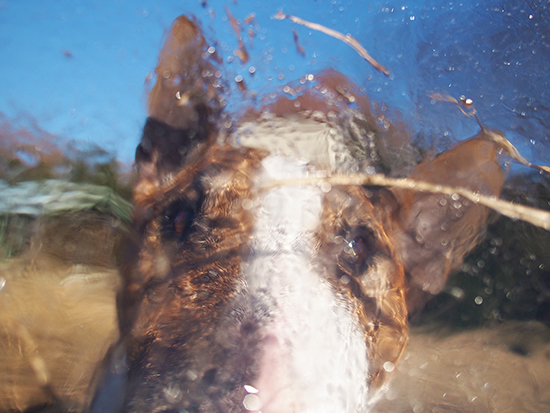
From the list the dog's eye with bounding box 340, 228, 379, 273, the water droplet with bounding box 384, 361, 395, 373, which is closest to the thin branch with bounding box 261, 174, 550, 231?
the dog's eye with bounding box 340, 228, 379, 273

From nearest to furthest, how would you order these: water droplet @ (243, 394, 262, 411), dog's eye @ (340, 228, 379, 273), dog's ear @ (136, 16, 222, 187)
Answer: water droplet @ (243, 394, 262, 411) → dog's eye @ (340, 228, 379, 273) → dog's ear @ (136, 16, 222, 187)

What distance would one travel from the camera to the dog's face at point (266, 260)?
2.11 ft

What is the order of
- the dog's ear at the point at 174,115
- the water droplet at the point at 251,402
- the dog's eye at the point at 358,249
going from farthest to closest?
Result: the dog's ear at the point at 174,115
the dog's eye at the point at 358,249
the water droplet at the point at 251,402

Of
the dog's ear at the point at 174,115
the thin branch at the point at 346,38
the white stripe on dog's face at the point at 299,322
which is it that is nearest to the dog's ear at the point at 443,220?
the white stripe on dog's face at the point at 299,322

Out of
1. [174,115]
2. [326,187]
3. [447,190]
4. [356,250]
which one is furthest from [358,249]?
[174,115]

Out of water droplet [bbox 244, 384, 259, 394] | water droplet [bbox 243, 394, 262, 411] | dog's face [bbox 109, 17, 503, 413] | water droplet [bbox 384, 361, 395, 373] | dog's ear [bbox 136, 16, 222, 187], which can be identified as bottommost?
water droplet [bbox 384, 361, 395, 373]

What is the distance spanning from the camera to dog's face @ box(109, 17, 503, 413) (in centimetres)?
64

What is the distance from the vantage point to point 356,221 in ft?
2.62

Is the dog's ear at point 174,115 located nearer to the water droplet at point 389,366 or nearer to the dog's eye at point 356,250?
the dog's eye at point 356,250

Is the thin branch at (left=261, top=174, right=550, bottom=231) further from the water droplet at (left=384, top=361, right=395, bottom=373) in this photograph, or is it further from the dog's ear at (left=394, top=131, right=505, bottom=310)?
the water droplet at (left=384, top=361, right=395, bottom=373)

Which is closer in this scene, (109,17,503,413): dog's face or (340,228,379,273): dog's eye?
(109,17,503,413): dog's face

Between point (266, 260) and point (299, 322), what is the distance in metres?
0.16

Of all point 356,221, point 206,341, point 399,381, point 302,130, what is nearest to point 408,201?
point 356,221

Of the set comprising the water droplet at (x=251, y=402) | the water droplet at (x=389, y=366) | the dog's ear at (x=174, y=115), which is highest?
the dog's ear at (x=174, y=115)
